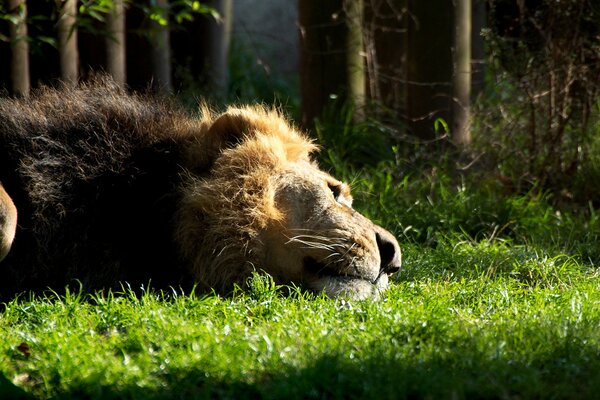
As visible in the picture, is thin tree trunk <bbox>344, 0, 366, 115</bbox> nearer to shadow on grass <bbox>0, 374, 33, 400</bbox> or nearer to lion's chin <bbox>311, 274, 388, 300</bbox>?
lion's chin <bbox>311, 274, 388, 300</bbox>

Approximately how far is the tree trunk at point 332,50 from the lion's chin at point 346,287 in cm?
392

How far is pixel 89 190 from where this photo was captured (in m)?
4.86

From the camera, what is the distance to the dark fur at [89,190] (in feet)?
15.5

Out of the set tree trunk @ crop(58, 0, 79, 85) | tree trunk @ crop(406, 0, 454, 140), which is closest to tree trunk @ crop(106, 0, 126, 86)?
tree trunk @ crop(58, 0, 79, 85)

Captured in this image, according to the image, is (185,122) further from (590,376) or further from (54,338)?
(590,376)

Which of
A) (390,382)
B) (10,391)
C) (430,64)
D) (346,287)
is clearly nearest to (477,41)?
(430,64)

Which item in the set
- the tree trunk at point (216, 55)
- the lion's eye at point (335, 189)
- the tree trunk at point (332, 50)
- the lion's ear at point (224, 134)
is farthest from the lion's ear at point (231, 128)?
the tree trunk at point (216, 55)

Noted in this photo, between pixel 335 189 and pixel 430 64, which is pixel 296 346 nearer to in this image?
pixel 335 189

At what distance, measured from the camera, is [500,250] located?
6324mm

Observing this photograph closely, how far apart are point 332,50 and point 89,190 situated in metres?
4.16

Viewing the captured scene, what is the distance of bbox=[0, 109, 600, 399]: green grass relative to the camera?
Result: 3527 millimetres

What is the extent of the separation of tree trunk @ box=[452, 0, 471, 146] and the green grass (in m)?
2.51

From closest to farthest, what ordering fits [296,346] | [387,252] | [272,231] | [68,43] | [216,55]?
[296,346] < [272,231] < [387,252] < [68,43] < [216,55]


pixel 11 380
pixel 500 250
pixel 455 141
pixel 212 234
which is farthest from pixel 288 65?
pixel 11 380
